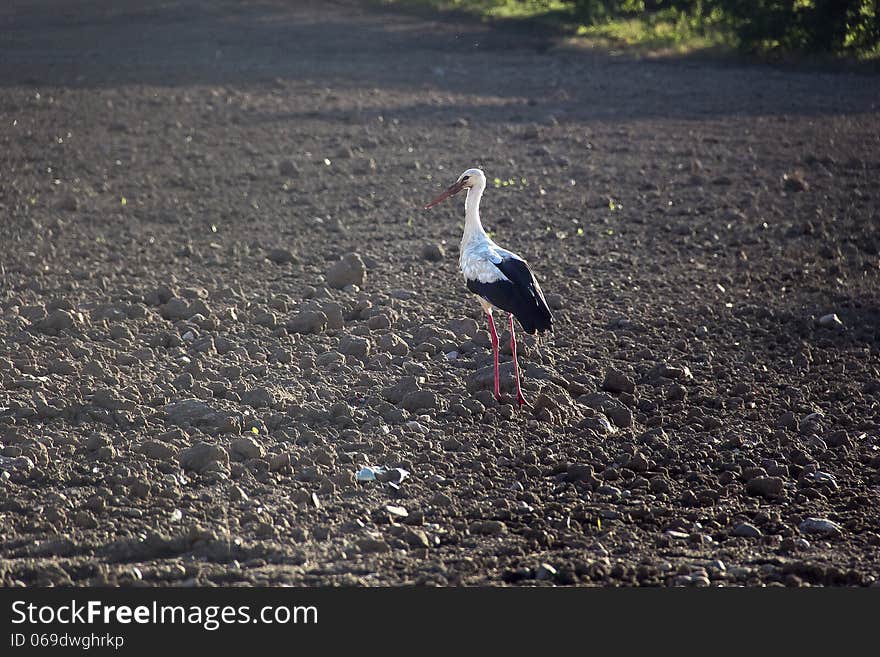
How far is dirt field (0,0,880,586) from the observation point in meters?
6.16

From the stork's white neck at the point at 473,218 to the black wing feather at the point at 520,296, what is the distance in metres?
0.57

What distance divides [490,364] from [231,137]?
8.61 meters

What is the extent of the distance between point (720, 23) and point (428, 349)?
1823cm

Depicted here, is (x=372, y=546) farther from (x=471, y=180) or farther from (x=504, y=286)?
(x=471, y=180)

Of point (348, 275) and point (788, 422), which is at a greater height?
point (348, 275)

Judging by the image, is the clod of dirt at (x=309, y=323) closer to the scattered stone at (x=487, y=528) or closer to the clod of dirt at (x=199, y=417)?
the clod of dirt at (x=199, y=417)

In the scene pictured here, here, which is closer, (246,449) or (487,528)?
(487,528)

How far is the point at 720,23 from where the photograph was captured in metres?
25.1

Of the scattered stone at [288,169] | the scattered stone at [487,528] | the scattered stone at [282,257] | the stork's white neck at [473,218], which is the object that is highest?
the stork's white neck at [473,218]

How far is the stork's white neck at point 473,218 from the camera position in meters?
8.71

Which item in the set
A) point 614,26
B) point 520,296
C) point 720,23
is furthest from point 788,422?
point 614,26

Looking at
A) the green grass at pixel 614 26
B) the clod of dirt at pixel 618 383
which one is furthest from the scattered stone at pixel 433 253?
the green grass at pixel 614 26

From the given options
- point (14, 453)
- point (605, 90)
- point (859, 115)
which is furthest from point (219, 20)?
point (14, 453)

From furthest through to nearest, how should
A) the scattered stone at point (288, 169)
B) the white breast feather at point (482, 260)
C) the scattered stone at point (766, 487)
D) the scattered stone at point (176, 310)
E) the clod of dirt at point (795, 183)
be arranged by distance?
the scattered stone at point (288, 169), the clod of dirt at point (795, 183), the scattered stone at point (176, 310), the white breast feather at point (482, 260), the scattered stone at point (766, 487)
